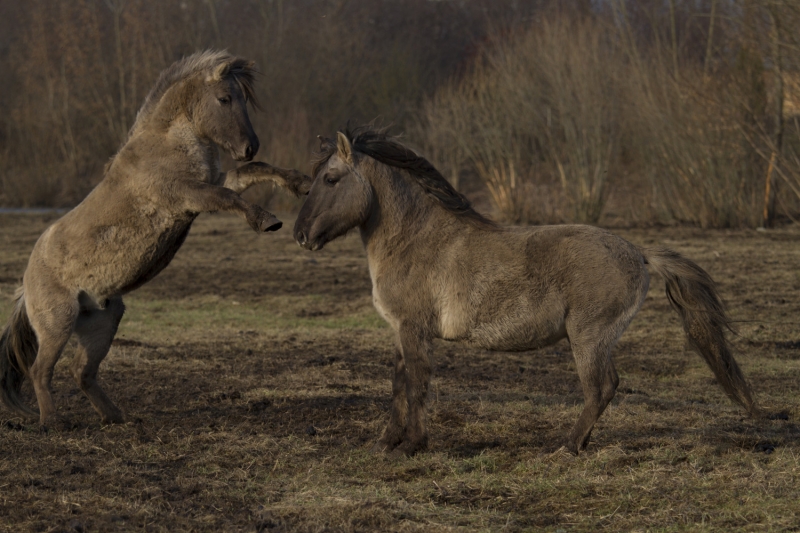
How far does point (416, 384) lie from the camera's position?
5.71 metres

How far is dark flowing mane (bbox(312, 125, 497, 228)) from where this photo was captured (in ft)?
19.7

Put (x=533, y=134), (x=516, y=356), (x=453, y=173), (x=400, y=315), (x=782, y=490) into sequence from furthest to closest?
(x=453, y=173)
(x=533, y=134)
(x=516, y=356)
(x=400, y=315)
(x=782, y=490)

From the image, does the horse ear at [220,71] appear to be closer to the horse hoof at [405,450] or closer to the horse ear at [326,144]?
the horse ear at [326,144]

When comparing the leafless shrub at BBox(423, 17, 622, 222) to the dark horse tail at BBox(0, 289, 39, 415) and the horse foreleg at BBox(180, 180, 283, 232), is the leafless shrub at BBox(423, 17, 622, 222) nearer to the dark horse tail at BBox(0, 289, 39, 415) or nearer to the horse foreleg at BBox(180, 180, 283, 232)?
the horse foreleg at BBox(180, 180, 283, 232)

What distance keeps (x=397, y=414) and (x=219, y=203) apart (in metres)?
1.81

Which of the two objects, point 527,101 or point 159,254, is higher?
point 159,254

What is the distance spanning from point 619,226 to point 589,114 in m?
2.42

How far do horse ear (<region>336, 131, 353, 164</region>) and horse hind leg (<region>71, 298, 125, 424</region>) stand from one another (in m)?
2.12

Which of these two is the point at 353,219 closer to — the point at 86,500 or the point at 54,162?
the point at 86,500

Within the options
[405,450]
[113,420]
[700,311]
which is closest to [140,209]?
[113,420]

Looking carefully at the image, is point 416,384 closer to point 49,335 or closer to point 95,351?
point 95,351

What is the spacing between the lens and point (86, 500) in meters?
4.93

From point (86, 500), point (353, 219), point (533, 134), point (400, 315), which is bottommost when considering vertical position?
point (533, 134)

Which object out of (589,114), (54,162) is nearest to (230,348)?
(589,114)
